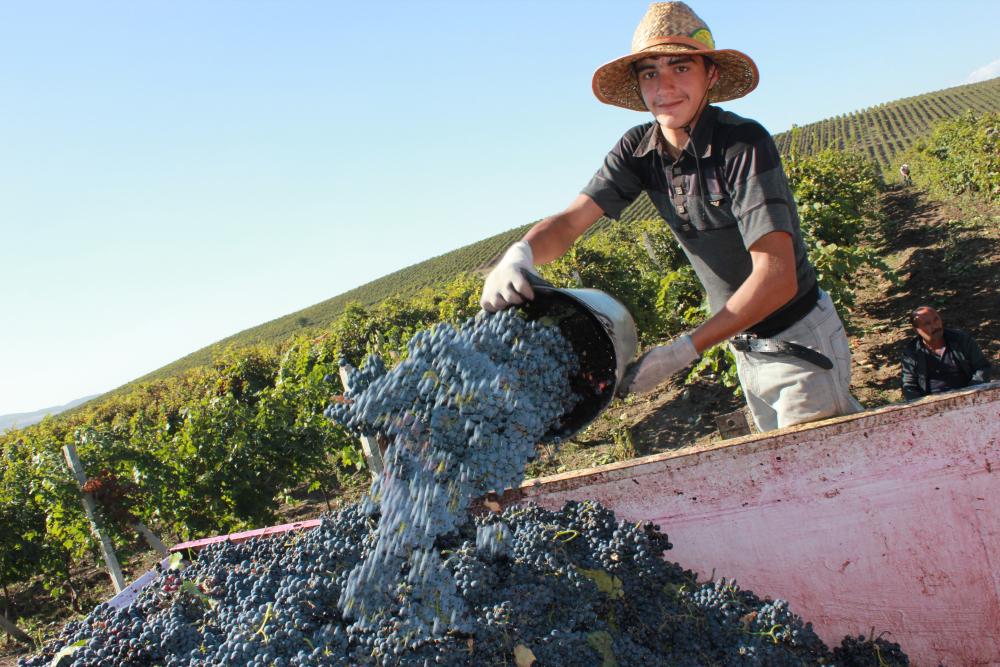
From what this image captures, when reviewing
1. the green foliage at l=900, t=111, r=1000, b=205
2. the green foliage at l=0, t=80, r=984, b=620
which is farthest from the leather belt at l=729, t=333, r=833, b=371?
the green foliage at l=900, t=111, r=1000, b=205

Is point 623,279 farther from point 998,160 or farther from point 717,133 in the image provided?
point 717,133

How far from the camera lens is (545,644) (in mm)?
1514

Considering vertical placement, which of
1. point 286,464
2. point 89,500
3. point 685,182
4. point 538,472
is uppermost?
point 685,182

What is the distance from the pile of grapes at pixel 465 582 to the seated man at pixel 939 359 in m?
2.32

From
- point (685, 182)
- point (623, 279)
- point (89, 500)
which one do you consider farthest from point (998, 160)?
point (89, 500)

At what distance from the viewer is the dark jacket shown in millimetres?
3459

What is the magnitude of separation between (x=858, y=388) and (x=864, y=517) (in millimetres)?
4097

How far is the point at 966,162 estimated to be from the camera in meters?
12.8

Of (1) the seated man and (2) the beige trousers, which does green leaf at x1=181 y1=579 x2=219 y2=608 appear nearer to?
(2) the beige trousers

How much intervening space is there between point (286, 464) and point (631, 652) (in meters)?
5.45

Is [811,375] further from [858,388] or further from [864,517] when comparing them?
[858,388]

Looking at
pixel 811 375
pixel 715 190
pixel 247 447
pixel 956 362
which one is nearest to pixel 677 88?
pixel 715 190

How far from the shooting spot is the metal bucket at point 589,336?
1.64 m

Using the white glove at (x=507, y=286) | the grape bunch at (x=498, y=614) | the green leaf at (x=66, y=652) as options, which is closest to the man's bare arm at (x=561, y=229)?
the white glove at (x=507, y=286)
